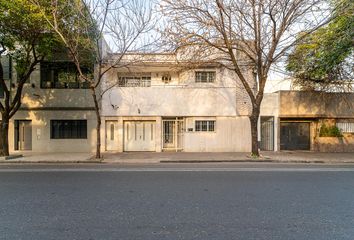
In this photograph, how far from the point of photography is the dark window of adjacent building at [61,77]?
20.8m

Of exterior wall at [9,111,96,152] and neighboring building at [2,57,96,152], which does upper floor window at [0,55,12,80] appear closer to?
neighboring building at [2,57,96,152]

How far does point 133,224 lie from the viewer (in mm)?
5277

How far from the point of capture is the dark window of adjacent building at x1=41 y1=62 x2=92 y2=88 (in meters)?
20.8

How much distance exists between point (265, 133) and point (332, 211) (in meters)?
15.9

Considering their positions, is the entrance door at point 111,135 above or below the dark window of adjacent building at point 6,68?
below

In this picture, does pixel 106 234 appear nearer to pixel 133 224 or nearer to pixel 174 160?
pixel 133 224

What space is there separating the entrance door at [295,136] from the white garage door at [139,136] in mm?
9416

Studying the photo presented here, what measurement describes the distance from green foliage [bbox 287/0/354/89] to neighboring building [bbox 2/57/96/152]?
14.1 metres

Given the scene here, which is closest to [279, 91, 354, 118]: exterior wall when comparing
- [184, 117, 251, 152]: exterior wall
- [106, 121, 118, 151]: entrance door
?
[184, 117, 251, 152]: exterior wall

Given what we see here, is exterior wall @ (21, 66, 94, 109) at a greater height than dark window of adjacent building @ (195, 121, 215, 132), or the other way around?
exterior wall @ (21, 66, 94, 109)

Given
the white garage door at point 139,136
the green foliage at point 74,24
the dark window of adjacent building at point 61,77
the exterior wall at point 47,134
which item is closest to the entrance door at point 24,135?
the exterior wall at point 47,134

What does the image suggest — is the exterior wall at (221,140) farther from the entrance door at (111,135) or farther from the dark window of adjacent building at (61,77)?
the dark window of adjacent building at (61,77)

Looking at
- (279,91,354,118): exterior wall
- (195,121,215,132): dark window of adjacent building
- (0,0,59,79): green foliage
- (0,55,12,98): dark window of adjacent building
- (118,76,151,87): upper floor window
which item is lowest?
(195,121,215,132): dark window of adjacent building

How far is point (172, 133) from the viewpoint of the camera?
69.9 feet
